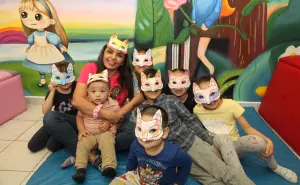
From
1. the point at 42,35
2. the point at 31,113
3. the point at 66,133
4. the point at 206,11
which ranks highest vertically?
the point at 206,11

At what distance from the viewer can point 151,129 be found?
1.31m

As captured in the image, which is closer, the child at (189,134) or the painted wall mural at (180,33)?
the child at (189,134)

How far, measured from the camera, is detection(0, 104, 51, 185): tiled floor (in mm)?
1888

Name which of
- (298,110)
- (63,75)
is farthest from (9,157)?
(298,110)

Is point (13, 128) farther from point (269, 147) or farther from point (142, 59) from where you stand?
point (269, 147)

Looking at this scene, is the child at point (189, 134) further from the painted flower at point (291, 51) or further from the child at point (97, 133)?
the painted flower at point (291, 51)

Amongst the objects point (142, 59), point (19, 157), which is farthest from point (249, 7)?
point (19, 157)

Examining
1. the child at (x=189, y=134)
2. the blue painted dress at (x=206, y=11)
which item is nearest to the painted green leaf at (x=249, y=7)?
the blue painted dress at (x=206, y=11)

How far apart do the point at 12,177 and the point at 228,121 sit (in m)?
1.48

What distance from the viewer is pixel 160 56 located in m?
3.01

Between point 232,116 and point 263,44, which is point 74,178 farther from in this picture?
point 263,44

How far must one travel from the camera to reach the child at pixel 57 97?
81.4 inches

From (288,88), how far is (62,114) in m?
1.86

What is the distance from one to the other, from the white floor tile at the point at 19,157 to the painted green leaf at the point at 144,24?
1.48 meters
